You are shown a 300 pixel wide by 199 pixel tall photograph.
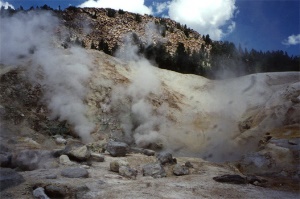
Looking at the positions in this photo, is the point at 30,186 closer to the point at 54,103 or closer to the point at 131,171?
the point at 131,171

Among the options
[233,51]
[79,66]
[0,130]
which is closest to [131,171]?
[0,130]

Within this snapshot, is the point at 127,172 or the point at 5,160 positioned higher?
the point at 5,160

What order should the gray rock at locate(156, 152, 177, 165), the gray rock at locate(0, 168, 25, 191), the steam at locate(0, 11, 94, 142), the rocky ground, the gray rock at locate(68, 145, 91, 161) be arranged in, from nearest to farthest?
the gray rock at locate(0, 168, 25, 191), the rocky ground, the gray rock at locate(68, 145, 91, 161), the gray rock at locate(156, 152, 177, 165), the steam at locate(0, 11, 94, 142)

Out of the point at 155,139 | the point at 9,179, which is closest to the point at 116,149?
the point at 155,139

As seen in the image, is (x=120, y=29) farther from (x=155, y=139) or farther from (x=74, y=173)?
(x=74, y=173)

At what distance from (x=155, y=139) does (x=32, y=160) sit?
240 inches

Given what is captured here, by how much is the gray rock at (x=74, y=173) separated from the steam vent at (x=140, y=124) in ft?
0.09

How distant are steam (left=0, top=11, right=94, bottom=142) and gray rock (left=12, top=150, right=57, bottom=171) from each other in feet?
14.2

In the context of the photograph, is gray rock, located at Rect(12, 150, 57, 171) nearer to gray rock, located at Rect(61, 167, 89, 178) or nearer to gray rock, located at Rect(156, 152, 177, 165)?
gray rock, located at Rect(61, 167, 89, 178)

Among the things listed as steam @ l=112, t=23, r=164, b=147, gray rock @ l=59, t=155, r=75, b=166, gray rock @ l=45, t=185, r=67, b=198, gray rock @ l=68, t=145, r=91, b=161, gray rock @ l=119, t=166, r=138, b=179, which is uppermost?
steam @ l=112, t=23, r=164, b=147

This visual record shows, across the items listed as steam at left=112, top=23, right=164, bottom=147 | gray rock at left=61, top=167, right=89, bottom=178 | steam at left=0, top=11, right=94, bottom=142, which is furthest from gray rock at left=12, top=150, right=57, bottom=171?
steam at left=112, top=23, right=164, bottom=147

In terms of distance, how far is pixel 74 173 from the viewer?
22.2ft

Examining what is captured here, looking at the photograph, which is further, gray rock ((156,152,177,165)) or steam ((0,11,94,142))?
steam ((0,11,94,142))

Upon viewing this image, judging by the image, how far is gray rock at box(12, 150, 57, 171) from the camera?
706 cm
